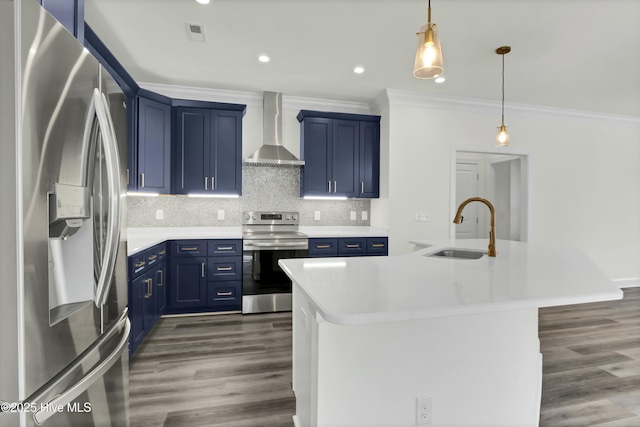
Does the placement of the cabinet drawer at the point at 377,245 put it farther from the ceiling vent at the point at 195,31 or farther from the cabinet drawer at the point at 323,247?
the ceiling vent at the point at 195,31

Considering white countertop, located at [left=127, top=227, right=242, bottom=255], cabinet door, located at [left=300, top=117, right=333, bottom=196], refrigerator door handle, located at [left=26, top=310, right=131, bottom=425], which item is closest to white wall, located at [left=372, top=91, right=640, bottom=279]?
cabinet door, located at [left=300, top=117, right=333, bottom=196]

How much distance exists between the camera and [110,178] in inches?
42.6

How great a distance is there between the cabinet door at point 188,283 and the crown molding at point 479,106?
3.07m

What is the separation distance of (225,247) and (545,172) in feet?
15.3

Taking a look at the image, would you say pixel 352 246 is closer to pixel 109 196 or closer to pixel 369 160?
pixel 369 160

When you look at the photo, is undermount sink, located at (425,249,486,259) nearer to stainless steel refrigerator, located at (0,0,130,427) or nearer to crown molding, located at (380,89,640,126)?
stainless steel refrigerator, located at (0,0,130,427)

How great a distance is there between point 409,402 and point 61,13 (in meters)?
2.07

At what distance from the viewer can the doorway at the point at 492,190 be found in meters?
5.20

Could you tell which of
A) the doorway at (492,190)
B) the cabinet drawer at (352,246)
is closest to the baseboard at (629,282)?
the doorway at (492,190)

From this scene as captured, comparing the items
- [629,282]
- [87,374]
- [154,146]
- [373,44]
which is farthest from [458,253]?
[629,282]

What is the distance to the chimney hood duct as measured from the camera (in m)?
4.16

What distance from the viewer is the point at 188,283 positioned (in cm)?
366

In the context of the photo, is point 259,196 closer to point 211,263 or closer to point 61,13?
point 211,263

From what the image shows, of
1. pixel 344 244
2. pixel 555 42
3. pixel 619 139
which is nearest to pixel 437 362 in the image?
pixel 344 244
